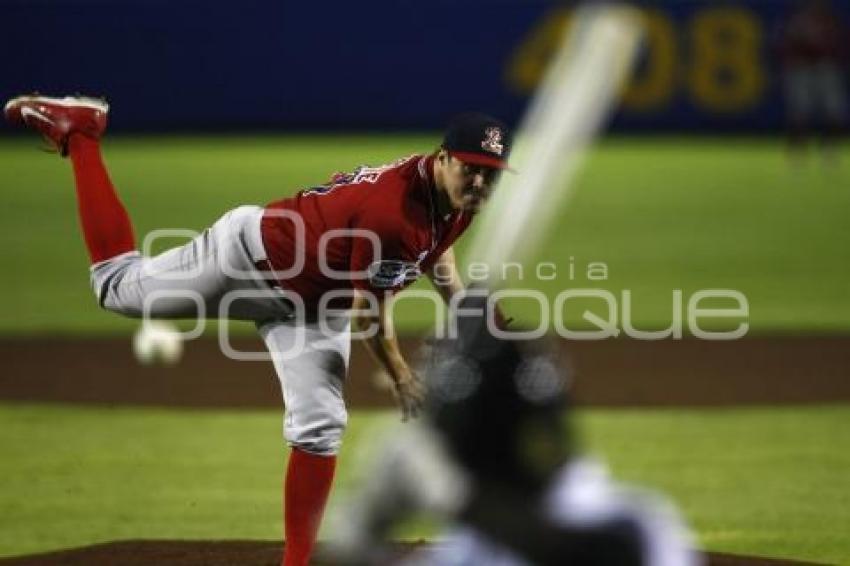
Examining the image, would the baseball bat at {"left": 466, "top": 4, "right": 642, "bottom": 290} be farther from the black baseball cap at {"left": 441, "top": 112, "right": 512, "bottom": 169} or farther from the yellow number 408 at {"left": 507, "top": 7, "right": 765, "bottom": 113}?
the yellow number 408 at {"left": 507, "top": 7, "right": 765, "bottom": 113}

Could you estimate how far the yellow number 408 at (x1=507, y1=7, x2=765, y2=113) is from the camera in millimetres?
28344

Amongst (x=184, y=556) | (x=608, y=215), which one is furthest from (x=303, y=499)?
(x=608, y=215)

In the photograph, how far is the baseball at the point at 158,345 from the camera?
12.4 meters

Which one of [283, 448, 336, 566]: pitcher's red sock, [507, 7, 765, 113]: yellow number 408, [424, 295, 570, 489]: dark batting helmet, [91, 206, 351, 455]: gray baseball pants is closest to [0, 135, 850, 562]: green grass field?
[507, 7, 765, 113]: yellow number 408

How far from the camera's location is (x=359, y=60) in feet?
95.6

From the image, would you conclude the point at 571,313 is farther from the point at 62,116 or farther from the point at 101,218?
the point at 101,218

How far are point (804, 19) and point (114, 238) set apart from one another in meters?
21.2

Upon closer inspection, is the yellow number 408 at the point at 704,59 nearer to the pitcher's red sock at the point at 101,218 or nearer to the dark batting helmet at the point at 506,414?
the pitcher's red sock at the point at 101,218

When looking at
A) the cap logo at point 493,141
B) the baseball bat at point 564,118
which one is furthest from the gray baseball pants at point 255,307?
the baseball bat at point 564,118

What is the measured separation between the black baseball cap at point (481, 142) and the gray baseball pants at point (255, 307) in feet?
3.04

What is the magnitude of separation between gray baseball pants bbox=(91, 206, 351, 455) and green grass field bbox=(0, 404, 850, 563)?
147cm

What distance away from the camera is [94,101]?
7086mm

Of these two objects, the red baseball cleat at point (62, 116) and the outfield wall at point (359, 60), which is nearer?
the red baseball cleat at point (62, 116)

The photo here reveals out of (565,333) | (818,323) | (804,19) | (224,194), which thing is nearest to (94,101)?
(565,333)
